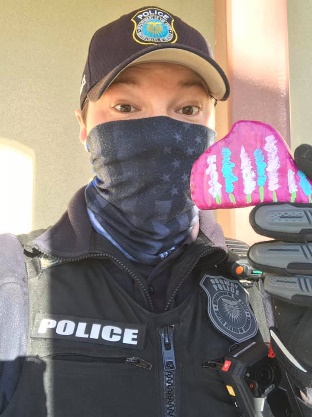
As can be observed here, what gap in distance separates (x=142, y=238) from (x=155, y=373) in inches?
13.3

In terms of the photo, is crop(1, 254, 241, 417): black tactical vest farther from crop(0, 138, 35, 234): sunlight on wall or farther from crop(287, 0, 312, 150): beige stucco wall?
crop(287, 0, 312, 150): beige stucco wall

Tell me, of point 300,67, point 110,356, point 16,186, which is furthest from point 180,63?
point 300,67

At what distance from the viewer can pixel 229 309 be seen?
121cm

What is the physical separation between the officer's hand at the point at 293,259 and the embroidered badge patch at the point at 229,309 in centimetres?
21

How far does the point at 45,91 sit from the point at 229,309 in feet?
7.78

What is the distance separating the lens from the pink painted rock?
963 millimetres

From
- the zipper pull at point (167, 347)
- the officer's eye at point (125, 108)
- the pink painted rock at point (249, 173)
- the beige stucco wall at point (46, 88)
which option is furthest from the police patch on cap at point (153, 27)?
the beige stucco wall at point (46, 88)

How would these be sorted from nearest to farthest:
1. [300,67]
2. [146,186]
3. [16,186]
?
[146,186] → [16,186] → [300,67]

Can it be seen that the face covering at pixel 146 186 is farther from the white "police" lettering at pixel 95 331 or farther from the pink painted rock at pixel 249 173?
the pink painted rock at pixel 249 173

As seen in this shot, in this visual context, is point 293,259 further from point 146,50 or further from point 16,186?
point 16,186

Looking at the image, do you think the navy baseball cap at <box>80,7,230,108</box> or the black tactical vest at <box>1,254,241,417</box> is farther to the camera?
the navy baseball cap at <box>80,7,230,108</box>

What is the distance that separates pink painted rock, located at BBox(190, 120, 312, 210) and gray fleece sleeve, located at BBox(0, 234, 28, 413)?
1.39ft

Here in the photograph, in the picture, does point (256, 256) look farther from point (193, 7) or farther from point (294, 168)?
point (193, 7)

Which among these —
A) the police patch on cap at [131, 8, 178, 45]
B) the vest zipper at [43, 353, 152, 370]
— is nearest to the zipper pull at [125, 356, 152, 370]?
the vest zipper at [43, 353, 152, 370]
